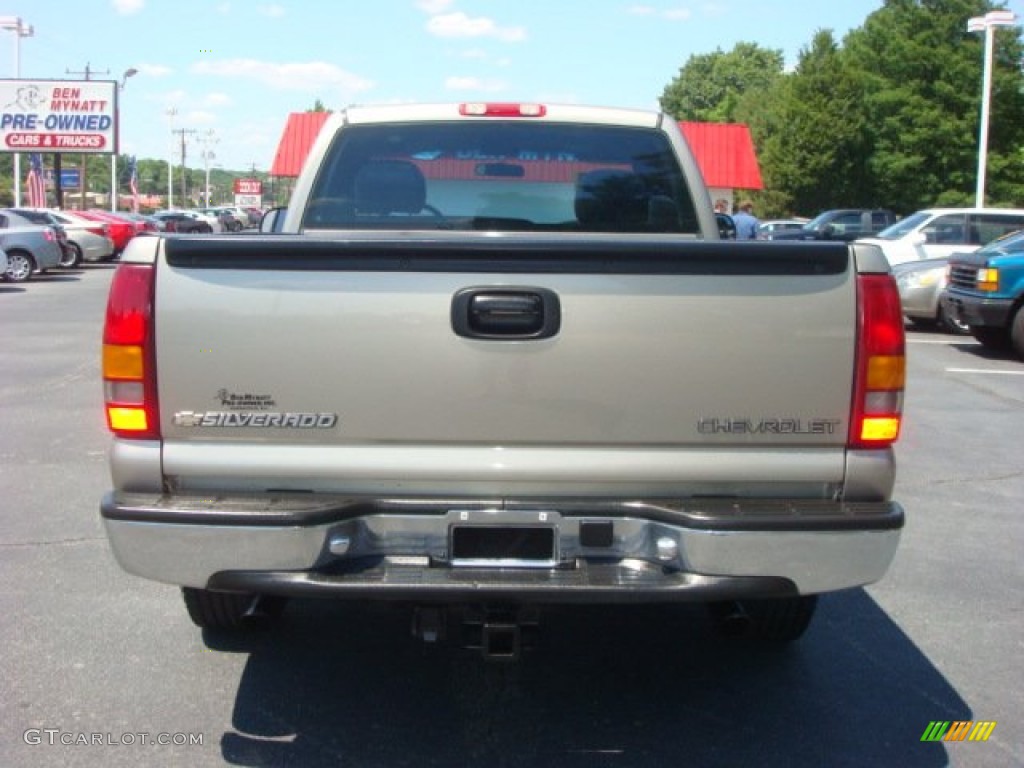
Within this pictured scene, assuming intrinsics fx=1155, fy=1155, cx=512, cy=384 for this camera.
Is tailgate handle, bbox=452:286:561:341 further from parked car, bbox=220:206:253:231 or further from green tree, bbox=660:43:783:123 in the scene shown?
green tree, bbox=660:43:783:123

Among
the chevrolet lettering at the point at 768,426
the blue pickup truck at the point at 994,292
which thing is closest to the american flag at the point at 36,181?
the blue pickup truck at the point at 994,292

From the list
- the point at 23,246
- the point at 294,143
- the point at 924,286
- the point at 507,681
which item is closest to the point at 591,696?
the point at 507,681

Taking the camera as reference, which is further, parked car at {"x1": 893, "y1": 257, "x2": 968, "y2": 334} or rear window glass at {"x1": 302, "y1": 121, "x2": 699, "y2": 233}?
parked car at {"x1": 893, "y1": 257, "x2": 968, "y2": 334}

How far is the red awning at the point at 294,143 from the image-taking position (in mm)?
39062

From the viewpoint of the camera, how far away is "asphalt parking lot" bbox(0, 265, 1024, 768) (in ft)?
12.1

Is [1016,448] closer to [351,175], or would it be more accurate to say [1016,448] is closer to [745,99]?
[351,175]

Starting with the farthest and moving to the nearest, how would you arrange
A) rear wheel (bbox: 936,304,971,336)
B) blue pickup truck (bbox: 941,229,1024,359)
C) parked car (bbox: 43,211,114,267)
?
parked car (bbox: 43,211,114,267) < rear wheel (bbox: 936,304,971,336) < blue pickup truck (bbox: 941,229,1024,359)

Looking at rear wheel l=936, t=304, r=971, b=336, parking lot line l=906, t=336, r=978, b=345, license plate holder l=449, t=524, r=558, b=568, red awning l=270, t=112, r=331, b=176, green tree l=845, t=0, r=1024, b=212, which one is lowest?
parking lot line l=906, t=336, r=978, b=345

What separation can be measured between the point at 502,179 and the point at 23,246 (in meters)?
20.6

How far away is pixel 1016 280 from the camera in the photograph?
13.4 m

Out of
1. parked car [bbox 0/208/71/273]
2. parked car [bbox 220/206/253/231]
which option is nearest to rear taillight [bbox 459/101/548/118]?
parked car [bbox 0/208/71/273]

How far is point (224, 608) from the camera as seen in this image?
427cm

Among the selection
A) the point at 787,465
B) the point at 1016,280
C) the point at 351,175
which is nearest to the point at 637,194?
the point at 351,175

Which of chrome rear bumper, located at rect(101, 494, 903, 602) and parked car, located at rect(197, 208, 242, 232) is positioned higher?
parked car, located at rect(197, 208, 242, 232)
